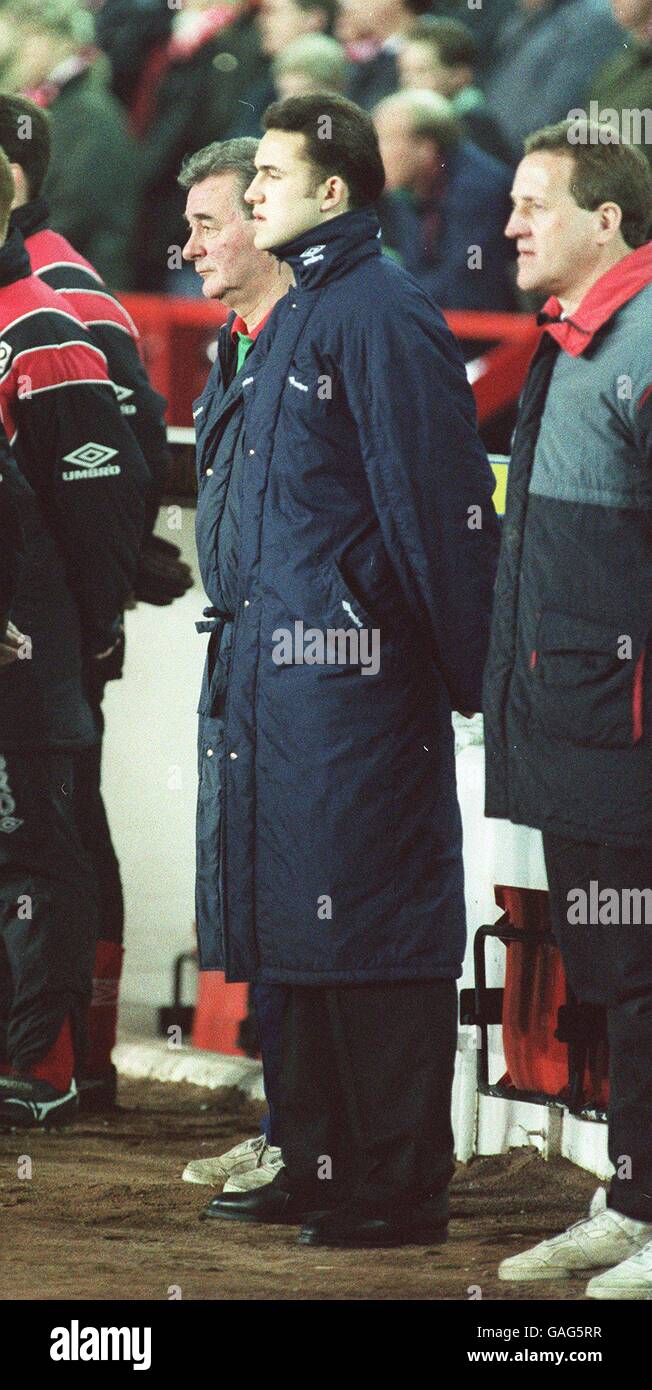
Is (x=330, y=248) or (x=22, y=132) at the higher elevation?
(x=22, y=132)

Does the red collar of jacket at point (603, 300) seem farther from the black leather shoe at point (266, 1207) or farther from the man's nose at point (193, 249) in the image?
the black leather shoe at point (266, 1207)

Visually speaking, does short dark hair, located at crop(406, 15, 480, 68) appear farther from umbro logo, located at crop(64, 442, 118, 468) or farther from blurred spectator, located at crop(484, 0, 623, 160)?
umbro logo, located at crop(64, 442, 118, 468)

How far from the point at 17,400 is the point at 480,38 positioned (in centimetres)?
427

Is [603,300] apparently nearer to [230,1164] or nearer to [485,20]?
[230,1164]

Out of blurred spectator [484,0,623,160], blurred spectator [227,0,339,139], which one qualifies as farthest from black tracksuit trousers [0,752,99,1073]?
blurred spectator [227,0,339,139]

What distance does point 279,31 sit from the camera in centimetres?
936

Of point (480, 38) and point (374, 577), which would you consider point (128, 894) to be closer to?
point (374, 577)

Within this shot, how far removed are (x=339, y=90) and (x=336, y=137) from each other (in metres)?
4.90

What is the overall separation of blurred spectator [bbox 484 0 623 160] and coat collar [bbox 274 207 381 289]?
390 centimetres

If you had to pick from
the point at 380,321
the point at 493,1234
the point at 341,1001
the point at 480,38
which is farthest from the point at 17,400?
the point at 480,38

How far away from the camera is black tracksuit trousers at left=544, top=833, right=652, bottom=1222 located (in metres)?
3.80

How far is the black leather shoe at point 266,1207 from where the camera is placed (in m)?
4.38
